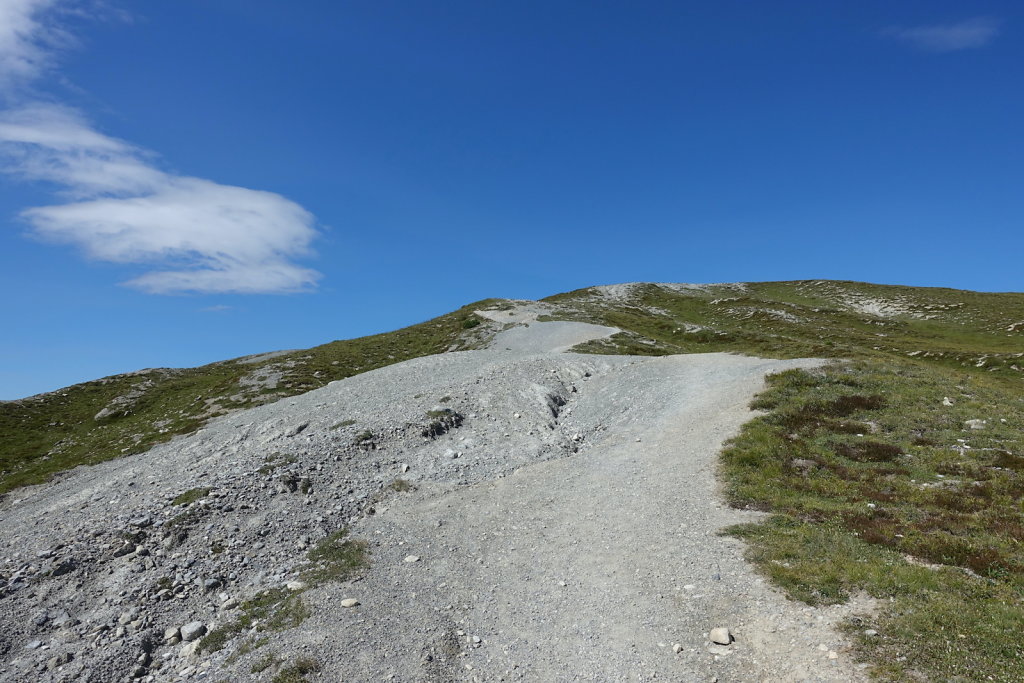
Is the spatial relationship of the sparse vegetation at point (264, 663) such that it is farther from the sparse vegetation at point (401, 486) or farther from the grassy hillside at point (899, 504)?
the grassy hillside at point (899, 504)

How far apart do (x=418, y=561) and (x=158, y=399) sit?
2294 inches

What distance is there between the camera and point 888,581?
43.0 ft

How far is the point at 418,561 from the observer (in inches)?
699

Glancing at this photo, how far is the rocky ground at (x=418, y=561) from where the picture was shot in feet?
41.4

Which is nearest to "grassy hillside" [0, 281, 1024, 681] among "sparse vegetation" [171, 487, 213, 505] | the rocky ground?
the rocky ground

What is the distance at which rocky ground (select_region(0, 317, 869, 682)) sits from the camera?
1262 centimetres

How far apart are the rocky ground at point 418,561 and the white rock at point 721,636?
0.10 m

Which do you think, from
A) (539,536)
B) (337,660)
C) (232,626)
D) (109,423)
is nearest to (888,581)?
(539,536)

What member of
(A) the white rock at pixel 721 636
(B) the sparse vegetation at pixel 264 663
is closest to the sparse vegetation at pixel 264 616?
(B) the sparse vegetation at pixel 264 663

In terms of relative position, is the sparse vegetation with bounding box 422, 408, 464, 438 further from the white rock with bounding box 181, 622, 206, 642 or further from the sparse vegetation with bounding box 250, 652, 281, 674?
the sparse vegetation with bounding box 250, 652, 281, 674

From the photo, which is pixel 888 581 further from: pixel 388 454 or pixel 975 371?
pixel 975 371

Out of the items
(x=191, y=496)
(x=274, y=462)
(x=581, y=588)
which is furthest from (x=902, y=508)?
(x=191, y=496)

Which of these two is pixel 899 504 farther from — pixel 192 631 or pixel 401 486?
pixel 192 631

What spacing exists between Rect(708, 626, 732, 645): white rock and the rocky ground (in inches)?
3.9
